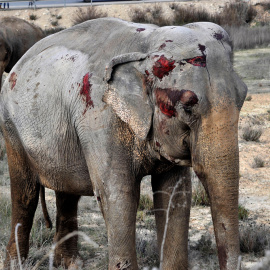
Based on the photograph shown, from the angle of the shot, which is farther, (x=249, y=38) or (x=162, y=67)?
(x=249, y=38)

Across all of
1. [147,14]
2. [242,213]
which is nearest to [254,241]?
[242,213]

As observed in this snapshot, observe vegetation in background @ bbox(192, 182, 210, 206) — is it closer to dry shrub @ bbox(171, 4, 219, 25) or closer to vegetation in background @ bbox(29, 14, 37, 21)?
dry shrub @ bbox(171, 4, 219, 25)

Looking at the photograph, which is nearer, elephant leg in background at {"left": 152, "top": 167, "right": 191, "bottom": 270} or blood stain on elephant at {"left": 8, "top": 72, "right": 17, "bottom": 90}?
elephant leg in background at {"left": 152, "top": 167, "right": 191, "bottom": 270}

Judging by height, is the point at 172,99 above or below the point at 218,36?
below

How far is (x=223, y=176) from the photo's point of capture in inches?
121

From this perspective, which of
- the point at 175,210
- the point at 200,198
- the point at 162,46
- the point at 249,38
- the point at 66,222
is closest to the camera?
the point at 162,46

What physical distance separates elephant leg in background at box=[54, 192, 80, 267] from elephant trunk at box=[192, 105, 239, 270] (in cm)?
208

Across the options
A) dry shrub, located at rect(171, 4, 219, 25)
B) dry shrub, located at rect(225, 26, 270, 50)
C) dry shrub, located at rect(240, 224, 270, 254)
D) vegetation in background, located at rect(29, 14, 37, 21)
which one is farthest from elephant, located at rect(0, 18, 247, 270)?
vegetation in background, located at rect(29, 14, 37, 21)

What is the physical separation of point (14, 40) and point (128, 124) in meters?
10.2

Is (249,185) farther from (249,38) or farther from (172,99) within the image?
(249,38)

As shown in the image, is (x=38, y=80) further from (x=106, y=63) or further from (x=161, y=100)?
(x=161, y=100)

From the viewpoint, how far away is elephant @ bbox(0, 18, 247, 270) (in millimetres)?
3141

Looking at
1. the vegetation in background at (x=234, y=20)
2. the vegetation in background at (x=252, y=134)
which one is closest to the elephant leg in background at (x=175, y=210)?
the vegetation in background at (x=252, y=134)

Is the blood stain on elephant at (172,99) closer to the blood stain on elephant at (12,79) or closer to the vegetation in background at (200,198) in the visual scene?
the blood stain on elephant at (12,79)
